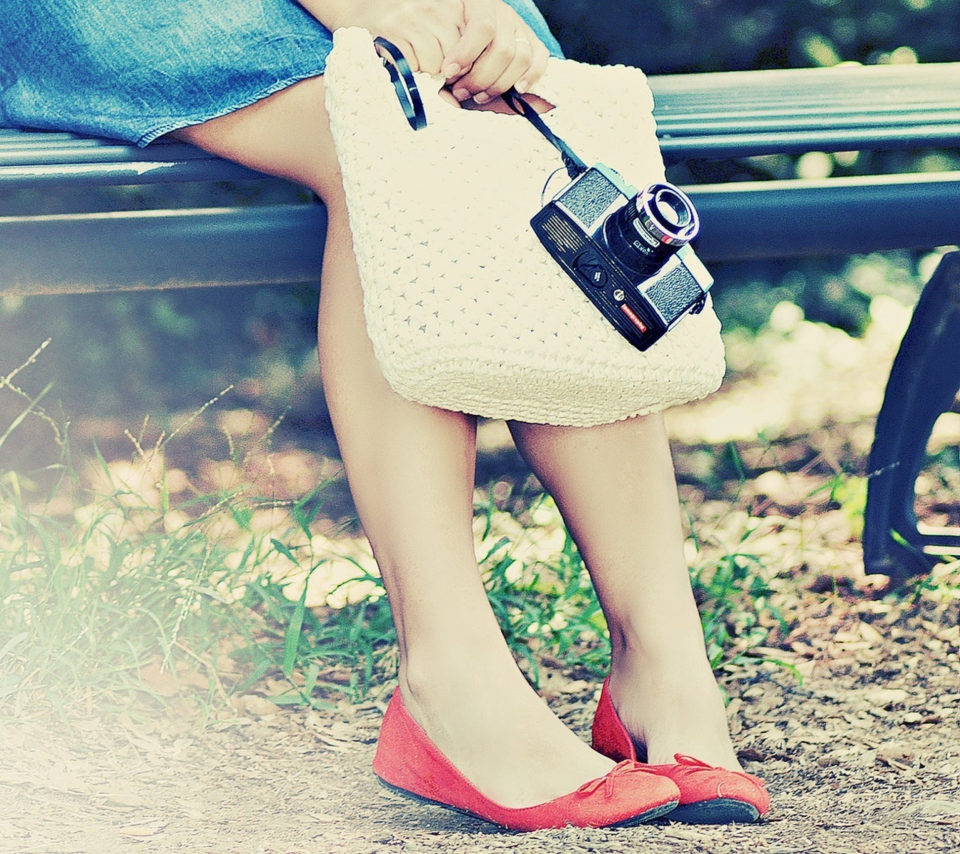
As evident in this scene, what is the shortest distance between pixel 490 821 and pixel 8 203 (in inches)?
83.8

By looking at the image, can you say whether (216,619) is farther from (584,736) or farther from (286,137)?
(286,137)

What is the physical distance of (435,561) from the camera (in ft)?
4.15

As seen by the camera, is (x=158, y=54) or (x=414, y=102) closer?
(x=414, y=102)

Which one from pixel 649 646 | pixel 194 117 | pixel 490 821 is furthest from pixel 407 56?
pixel 490 821

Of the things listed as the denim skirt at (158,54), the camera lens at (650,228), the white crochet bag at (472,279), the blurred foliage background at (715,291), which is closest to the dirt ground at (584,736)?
the white crochet bag at (472,279)

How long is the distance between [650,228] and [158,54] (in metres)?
0.60

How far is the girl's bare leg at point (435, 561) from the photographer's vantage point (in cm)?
126

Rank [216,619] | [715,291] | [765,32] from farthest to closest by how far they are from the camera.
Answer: [715,291], [765,32], [216,619]

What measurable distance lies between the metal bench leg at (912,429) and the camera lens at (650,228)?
35.3 inches

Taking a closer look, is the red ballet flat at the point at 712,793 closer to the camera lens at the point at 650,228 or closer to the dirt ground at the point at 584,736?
the dirt ground at the point at 584,736

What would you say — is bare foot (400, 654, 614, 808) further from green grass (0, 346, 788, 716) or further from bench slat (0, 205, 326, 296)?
bench slat (0, 205, 326, 296)

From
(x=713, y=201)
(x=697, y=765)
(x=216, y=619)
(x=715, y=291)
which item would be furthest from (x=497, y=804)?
(x=715, y=291)

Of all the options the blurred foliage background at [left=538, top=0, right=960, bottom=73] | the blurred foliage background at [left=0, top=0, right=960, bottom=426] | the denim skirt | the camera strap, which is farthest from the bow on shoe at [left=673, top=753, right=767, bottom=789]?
the blurred foliage background at [left=538, top=0, right=960, bottom=73]

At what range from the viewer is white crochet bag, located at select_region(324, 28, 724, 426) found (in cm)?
114
